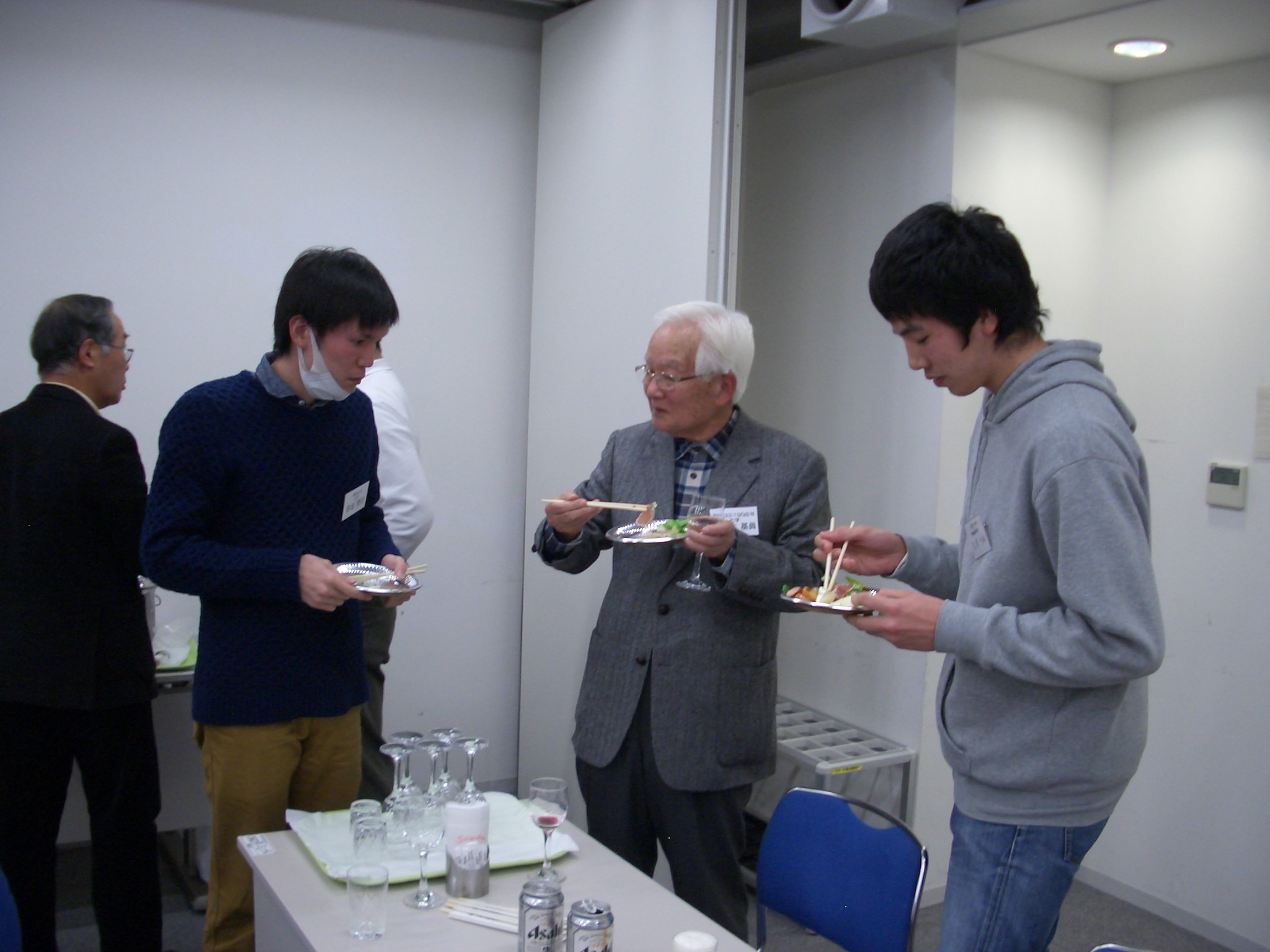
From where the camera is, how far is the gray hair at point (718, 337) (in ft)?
8.14

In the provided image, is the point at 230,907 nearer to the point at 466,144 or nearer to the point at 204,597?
the point at 204,597

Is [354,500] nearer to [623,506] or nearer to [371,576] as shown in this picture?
[371,576]

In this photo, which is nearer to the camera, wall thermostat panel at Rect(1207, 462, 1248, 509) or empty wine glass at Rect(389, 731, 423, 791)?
empty wine glass at Rect(389, 731, 423, 791)

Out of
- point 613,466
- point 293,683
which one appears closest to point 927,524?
point 613,466

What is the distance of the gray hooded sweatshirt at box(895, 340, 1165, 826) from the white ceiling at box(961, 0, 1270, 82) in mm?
1633

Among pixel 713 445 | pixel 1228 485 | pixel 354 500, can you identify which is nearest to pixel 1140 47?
pixel 1228 485

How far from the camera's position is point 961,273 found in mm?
1761

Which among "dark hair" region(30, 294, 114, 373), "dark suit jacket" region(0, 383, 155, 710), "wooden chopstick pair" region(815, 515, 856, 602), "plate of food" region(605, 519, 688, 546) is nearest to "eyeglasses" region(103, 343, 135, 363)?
"dark hair" region(30, 294, 114, 373)

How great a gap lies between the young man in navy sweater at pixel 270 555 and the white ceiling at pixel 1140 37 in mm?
1983

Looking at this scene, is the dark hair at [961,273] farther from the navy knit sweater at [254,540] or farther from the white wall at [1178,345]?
the white wall at [1178,345]

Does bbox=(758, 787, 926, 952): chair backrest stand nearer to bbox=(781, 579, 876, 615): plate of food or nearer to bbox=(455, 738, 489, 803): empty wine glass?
bbox=(781, 579, 876, 615): plate of food

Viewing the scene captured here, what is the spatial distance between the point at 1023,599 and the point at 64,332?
223cm

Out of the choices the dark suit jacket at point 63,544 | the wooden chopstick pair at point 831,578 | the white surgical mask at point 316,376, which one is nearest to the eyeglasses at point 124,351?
the dark suit jacket at point 63,544

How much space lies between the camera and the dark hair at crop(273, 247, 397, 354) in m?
2.19
